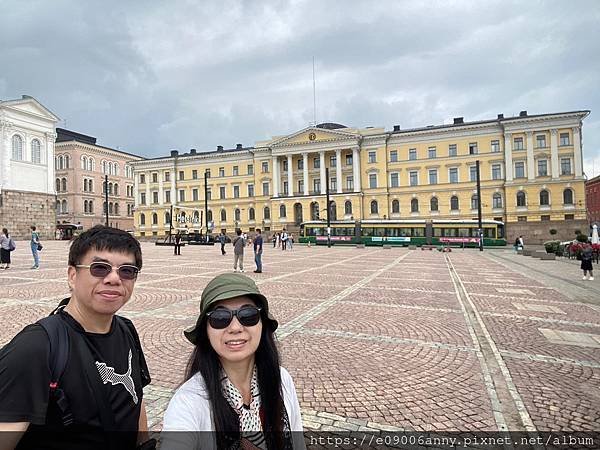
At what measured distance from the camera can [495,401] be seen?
396cm

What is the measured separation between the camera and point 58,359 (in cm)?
157

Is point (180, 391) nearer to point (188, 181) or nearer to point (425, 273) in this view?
point (425, 273)

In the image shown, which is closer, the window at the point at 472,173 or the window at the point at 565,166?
the window at the point at 565,166

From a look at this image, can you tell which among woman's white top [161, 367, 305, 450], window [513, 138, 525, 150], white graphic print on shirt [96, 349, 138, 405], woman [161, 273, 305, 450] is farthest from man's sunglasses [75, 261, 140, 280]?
window [513, 138, 525, 150]

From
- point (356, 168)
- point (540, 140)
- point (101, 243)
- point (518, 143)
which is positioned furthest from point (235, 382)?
point (540, 140)

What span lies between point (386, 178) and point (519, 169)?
18867 millimetres

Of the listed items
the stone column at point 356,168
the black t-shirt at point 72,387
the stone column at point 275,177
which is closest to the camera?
the black t-shirt at point 72,387

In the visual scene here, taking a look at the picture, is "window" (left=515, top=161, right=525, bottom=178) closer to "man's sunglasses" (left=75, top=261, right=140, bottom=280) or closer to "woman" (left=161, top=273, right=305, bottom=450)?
"woman" (left=161, top=273, right=305, bottom=450)

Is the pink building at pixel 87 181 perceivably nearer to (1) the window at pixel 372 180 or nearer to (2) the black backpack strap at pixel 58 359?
(1) the window at pixel 372 180

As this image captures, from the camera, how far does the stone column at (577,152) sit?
169ft

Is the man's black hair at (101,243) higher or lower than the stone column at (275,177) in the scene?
lower

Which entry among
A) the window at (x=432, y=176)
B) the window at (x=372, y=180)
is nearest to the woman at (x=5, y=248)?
the window at (x=372, y=180)

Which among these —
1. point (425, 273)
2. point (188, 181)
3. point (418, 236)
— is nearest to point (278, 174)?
point (188, 181)

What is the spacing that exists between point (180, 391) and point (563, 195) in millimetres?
62695
